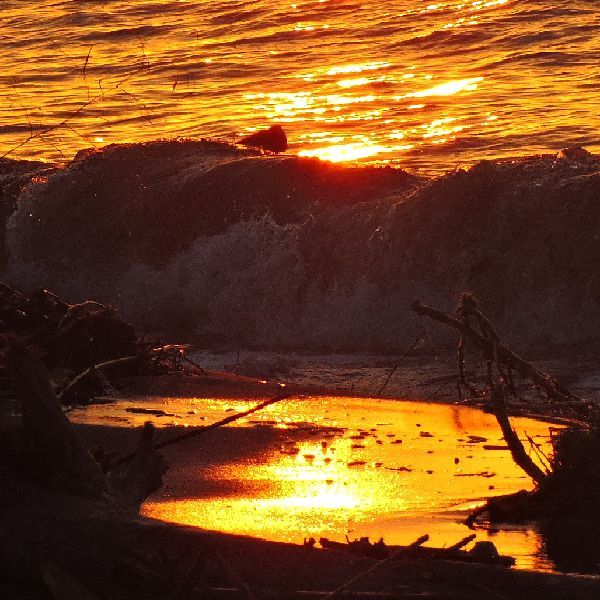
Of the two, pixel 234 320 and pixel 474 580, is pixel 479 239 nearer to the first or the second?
pixel 234 320

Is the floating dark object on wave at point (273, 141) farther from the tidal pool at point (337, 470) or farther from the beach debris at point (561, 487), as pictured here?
the beach debris at point (561, 487)

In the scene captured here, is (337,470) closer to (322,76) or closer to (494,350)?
(494,350)

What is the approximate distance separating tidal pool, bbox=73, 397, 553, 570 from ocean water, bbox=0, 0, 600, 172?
9157 mm

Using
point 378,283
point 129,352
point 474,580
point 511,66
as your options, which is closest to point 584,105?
point 511,66

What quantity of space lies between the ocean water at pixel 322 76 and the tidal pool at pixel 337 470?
30.0 feet

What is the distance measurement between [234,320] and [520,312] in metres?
2.49

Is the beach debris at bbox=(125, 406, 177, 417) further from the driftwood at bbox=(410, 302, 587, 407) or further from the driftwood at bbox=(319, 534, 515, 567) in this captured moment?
the driftwood at bbox=(319, 534, 515, 567)

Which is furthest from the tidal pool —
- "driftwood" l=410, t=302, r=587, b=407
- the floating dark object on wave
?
the floating dark object on wave

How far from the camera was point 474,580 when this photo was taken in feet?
11.0

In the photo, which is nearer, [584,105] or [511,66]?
[584,105]

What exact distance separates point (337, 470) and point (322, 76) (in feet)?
48.5

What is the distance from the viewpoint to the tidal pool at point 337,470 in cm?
475

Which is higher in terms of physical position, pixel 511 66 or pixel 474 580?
pixel 474 580

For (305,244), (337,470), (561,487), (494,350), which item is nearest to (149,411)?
(337,470)
